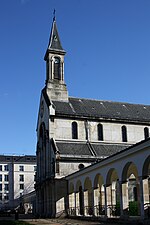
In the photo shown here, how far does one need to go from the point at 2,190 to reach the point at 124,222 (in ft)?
259

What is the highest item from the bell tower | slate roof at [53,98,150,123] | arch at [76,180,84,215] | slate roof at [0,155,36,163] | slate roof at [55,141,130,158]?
the bell tower

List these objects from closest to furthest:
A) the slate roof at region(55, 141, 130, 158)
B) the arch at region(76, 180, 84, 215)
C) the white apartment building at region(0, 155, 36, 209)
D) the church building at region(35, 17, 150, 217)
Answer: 1. the arch at region(76, 180, 84, 215)
2. the church building at region(35, 17, 150, 217)
3. the slate roof at region(55, 141, 130, 158)
4. the white apartment building at region(0, 155, 36, 209)

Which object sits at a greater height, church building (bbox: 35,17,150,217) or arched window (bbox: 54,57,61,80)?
arched window (bbox: 54,57,61,80)

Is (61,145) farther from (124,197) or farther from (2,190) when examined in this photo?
(2,190)

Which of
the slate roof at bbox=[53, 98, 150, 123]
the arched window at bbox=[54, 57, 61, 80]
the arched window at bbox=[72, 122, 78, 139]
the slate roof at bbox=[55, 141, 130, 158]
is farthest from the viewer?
the arched window at bbox=[54, 57, 61, 80]

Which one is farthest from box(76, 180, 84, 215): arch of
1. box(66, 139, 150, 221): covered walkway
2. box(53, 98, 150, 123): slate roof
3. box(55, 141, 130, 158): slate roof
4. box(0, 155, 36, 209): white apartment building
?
box(0, 155, 36, 209): white apartment building

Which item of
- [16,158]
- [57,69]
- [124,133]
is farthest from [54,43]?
[16,158]

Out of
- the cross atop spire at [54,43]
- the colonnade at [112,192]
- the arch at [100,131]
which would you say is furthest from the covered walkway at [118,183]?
the cross atop spire at [54,43]

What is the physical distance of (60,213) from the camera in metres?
44.8

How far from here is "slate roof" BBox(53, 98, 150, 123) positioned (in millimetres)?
53094

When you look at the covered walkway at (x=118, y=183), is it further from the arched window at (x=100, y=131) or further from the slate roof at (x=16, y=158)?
the slate roof at (x=16, y=158)

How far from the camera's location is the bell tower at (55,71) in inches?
2190

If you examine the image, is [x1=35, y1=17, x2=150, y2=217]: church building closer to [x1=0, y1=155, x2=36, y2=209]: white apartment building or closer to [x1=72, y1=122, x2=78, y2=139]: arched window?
[x1=72, y1=122, x2=78, y2=139]: arched window

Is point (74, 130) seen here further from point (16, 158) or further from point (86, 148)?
point (16, 158)
